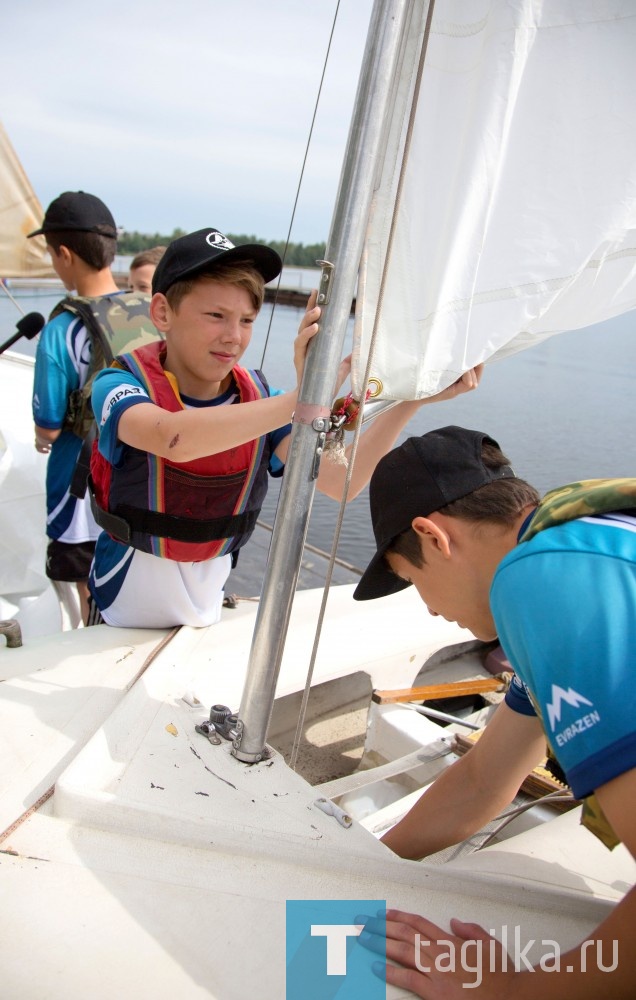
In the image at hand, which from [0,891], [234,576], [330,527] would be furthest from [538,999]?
[330,527]

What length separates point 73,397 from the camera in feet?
8.04

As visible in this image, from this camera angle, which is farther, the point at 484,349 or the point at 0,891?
the point at 484,349

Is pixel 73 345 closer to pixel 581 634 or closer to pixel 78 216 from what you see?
Answer: pixel 78 216

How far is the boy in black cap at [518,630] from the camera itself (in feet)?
2.52

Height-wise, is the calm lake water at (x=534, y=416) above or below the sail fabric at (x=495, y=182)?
below

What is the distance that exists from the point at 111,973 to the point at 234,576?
2.45 metres

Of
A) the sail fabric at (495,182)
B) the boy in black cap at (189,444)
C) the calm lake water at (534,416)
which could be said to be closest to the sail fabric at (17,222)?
the calm lake water at (534,416)

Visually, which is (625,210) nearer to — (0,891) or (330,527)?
(0,891)

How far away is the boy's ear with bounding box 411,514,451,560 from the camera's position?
1070mm

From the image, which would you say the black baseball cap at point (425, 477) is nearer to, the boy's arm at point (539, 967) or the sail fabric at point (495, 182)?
the sail fabric at point (495, 182)

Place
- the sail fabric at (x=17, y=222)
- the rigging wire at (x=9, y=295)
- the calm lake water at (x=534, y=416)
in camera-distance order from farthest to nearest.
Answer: the calm lake water at (x=534, y=416) → the rigging wire at (x=9, y=295) → the sail fabric at (x=17, y=222)

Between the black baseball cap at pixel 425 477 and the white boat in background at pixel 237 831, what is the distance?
0.12 metres

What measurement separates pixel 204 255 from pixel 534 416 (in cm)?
686

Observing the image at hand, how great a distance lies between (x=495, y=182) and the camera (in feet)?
3.75
